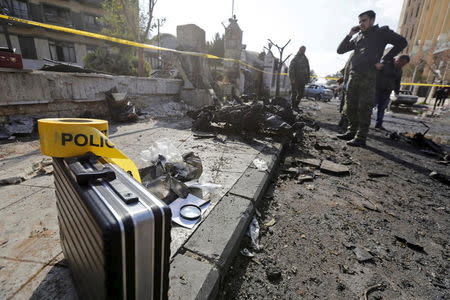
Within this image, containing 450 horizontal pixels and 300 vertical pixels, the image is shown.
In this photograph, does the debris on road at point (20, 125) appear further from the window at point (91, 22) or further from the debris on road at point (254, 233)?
the window at point (91, 22)

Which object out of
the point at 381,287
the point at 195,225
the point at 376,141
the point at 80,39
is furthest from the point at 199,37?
the point at 80,39

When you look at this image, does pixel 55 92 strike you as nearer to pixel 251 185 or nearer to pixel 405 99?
pixel 251 185

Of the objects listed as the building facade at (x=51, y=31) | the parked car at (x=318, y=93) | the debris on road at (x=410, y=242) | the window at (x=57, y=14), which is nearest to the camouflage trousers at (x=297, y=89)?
the debris on road at (x=410, y=242)

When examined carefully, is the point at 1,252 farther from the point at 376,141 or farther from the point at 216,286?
the point at 376,141

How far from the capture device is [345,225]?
2.09 meters

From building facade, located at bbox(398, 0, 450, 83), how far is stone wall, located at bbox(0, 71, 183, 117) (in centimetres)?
3185

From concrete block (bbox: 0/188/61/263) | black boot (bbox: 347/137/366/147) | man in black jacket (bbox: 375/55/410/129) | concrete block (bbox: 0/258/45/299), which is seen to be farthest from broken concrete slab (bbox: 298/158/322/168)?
man in black jacket (bbox: 375/55/410/129)

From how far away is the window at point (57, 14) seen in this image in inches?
955

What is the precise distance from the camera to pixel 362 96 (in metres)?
4.47

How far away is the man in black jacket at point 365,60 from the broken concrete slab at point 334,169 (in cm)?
166

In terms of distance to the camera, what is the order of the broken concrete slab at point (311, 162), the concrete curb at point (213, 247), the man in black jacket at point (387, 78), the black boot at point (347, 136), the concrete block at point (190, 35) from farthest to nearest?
the concrete block at point (190, 35) < the man in black jacket at point (387, 78) < the black boot at point (347, 136) < the broken concrete slab at point (311, 162) < the concrete curb at point (213, 247)

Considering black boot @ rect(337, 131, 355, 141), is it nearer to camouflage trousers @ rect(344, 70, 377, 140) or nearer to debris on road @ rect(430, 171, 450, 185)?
camouflage trousers @ rect(344, 70, 377, 140)

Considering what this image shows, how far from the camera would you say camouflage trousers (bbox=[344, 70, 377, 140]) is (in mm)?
4406

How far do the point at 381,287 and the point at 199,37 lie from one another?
1039 cm
